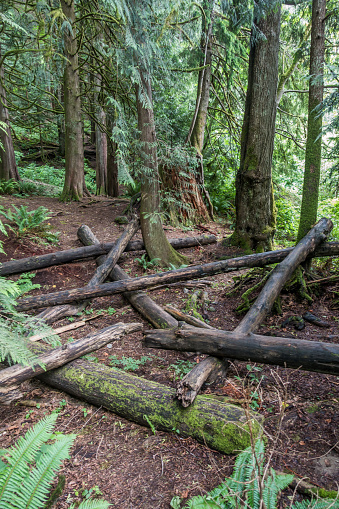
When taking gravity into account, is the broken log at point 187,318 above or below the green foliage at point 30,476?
above

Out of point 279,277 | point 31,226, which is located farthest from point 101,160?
point 279,277

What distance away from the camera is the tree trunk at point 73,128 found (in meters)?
10.3

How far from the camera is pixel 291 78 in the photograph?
36.9ft

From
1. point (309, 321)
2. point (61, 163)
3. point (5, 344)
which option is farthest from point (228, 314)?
point (61, 163)

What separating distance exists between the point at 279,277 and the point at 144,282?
2.29 m

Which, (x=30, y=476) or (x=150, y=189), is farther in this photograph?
(x=150, y=189)

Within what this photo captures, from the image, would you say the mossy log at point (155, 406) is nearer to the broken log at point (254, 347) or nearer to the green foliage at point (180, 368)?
the green foliage at point (180, 368)

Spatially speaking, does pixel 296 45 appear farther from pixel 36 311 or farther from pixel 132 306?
pixel 36 311

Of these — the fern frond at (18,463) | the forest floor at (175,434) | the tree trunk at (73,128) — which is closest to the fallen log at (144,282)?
the forest floor at (175,434)

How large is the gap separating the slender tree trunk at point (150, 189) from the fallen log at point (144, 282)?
1.29 m

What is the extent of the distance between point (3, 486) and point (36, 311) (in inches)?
150

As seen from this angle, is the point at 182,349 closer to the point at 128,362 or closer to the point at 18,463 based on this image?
the point at 128,362

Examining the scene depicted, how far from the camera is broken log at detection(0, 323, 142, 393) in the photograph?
346 cm

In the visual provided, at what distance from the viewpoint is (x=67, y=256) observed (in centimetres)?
686
